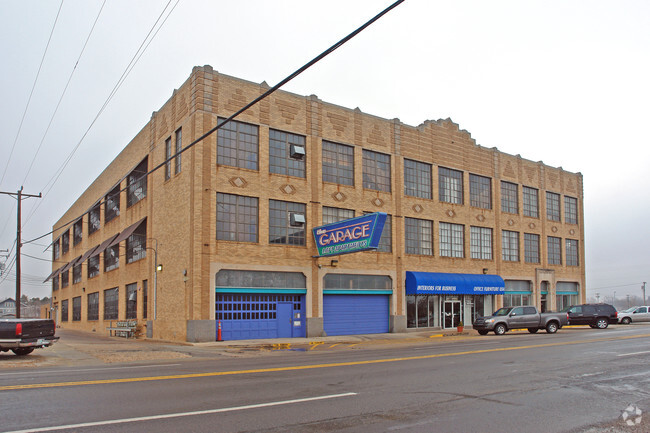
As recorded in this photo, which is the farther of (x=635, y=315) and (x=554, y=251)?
(x=554, y=251)

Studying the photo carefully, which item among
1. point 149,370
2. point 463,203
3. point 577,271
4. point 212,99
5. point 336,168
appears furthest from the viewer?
point 577,271

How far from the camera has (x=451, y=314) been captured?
38781 mm

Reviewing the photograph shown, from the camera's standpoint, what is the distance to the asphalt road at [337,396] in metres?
7.69

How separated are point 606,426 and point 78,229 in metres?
57.7

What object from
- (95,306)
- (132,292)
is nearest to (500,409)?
(132,292)

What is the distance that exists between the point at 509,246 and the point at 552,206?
302 inches

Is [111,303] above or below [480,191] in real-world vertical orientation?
below

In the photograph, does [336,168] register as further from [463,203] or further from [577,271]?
[577,271]

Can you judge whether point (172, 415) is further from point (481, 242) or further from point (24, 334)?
point (481, 242)

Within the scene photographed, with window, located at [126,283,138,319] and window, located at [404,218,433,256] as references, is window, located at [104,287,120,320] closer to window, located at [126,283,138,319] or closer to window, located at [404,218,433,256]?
window, located at [126,283,138,319]

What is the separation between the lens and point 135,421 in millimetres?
7723

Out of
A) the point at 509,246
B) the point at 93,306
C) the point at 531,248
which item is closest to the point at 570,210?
the point at 531,248

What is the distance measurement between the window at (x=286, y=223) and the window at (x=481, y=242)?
50.3 ft

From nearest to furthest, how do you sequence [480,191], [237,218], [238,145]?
[237,218]
[238,145]
[480,191]
